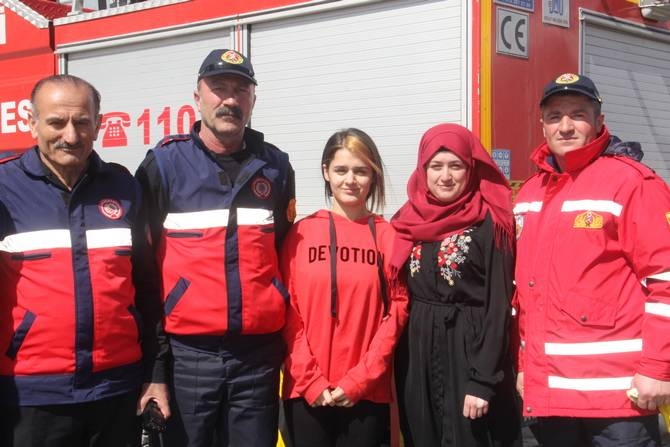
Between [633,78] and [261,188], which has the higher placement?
[633,78]

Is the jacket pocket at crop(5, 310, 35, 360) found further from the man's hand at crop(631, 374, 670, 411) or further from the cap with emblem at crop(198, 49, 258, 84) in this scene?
the man's hand at crop(631, 374, 670, 411)

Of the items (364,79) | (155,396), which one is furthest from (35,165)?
(364,79)

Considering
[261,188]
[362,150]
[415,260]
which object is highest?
[362,150]

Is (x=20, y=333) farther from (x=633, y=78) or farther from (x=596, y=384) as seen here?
(x=633, y=78)

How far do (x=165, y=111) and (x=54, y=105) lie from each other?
110 inches

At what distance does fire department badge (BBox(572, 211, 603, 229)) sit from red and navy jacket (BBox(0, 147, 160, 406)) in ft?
4.66

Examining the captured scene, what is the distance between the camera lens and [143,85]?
17.6 feet

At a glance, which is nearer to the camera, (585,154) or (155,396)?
(585,154)

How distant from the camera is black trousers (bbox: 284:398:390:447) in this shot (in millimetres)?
2889

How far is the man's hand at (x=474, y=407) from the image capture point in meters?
2.67

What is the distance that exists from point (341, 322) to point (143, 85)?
303 cm

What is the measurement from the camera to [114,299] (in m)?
2.55

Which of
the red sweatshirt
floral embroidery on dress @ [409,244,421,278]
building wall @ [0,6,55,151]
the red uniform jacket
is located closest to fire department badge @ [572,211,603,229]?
the red uniform jacket

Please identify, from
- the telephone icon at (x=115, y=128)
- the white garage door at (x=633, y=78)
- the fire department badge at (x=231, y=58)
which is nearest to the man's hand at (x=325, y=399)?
the fire department badge at (x=231, y=58)
